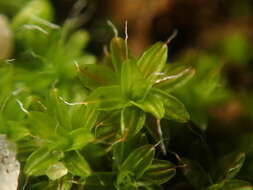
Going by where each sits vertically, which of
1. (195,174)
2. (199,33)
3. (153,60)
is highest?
(153,60)

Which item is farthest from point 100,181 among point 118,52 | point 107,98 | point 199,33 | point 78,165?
point 199,33

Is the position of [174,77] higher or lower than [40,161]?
higher

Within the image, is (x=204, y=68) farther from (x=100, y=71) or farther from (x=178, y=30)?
(x=100, y=71)

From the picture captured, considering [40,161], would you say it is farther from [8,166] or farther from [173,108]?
[173,108]

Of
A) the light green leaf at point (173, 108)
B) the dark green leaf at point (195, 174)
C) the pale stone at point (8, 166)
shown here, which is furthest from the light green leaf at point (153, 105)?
the pale stone at point (8, 166)

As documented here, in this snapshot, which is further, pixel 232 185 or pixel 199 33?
pixel 199 33

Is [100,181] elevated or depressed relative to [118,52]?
depressed

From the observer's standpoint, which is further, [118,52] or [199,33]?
[199,33]

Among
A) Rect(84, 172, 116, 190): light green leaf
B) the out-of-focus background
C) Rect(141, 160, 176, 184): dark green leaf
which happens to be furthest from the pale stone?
the out-of-focus background

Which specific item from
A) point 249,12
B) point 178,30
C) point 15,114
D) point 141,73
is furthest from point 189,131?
point 249,12

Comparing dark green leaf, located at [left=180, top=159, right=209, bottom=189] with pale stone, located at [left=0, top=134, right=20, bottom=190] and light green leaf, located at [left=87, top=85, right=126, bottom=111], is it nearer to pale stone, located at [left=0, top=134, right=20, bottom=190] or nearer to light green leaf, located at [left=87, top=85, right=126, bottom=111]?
light green leaf, located at [left=87, top=85, right=126, bottom=111]

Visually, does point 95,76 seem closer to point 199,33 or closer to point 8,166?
point 8,166

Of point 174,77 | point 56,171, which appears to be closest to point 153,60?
point 174,77
